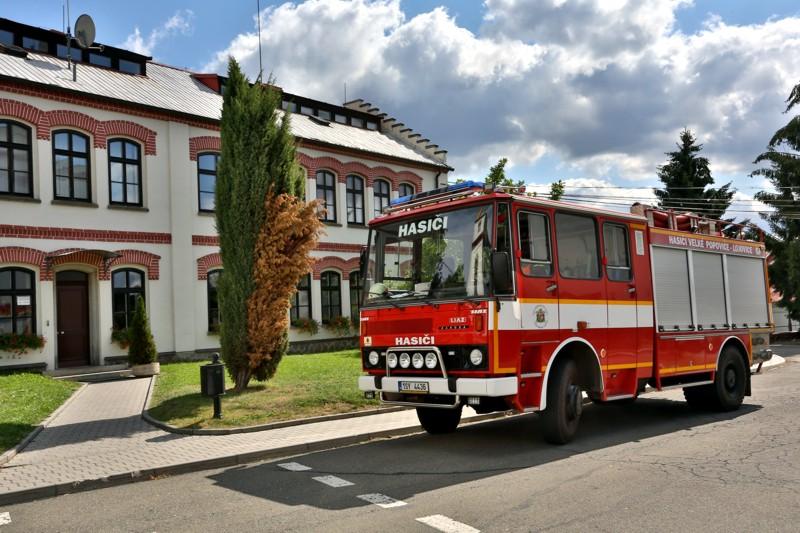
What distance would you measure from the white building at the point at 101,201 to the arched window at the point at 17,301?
3 cm

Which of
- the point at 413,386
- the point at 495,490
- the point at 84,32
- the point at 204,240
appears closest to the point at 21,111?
the point at 84,32

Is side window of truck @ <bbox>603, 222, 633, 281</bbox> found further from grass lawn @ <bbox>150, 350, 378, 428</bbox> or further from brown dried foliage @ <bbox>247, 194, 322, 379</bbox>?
brown dried foliage @ <bbox>247, 194, 322, 379</bbox>

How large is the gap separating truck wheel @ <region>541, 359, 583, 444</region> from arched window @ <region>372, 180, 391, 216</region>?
20.1 m

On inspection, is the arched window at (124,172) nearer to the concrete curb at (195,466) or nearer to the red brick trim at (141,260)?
the red brick trim at (141,260)

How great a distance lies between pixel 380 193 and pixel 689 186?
1917cm

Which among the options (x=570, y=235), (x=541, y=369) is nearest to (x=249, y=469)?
(x=541, y=369)

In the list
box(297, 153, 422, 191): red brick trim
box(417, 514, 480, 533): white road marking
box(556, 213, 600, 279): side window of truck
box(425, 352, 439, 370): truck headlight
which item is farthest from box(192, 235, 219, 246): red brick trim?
box(417, 514, 480, 533): white road marking

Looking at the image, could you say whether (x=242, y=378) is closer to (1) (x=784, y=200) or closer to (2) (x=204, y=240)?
(2) (x=204, y=240)

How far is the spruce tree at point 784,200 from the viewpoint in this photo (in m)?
31.2

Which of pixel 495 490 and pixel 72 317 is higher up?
pixel 72 317

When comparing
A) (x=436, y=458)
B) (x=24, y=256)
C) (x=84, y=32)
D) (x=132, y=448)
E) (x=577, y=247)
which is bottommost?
(x=436, y=458)

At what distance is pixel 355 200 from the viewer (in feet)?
90.6

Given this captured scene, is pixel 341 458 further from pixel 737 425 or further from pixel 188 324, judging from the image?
pixel 188 324

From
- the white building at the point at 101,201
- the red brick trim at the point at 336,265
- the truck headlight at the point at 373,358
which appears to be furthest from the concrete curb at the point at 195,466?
the red brick trim at the point at 336,265
